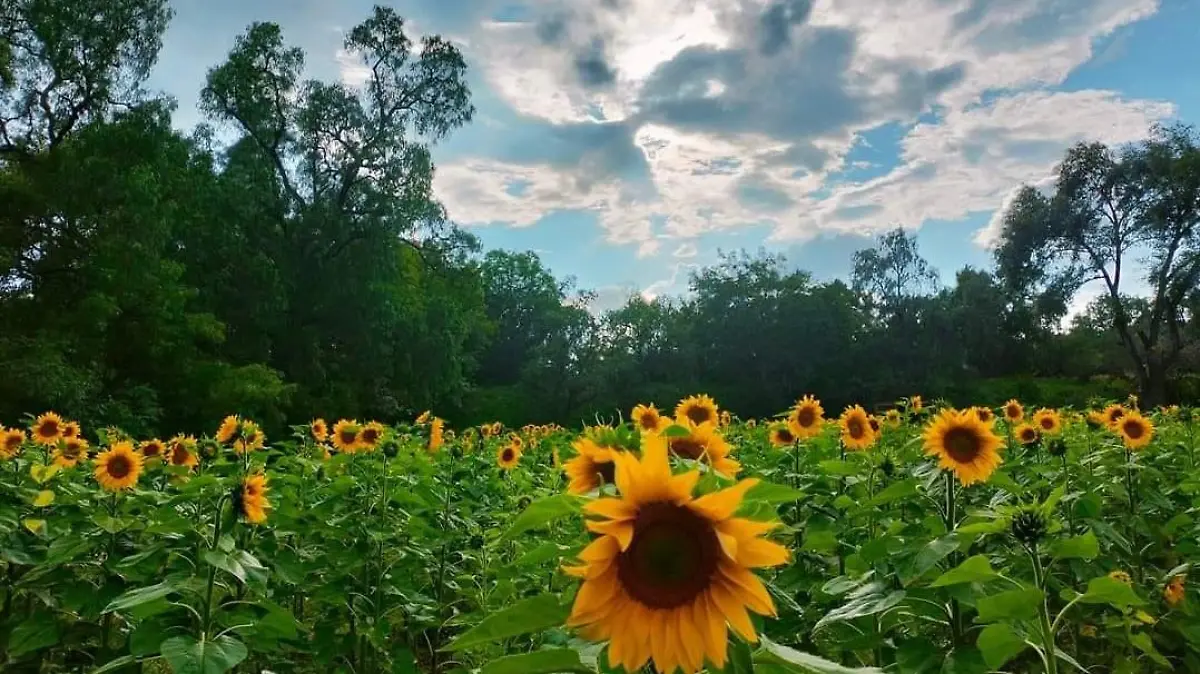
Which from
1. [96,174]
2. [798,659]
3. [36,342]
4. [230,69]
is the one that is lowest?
[798,659]

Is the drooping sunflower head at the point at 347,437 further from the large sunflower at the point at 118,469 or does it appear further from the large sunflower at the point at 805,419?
the large sunflower at the point at 805,419

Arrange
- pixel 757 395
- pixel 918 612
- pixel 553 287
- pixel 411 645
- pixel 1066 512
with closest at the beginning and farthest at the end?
1. pixel 918 612
2. pixel 1066 512
3. pixel 411 645
4. pixel 757 395
5. pixel 553 287

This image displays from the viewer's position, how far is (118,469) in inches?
129

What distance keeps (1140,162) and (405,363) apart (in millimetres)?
23921

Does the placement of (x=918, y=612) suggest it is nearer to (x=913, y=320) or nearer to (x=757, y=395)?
(x=757, y=395)

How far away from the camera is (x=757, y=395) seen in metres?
31.6

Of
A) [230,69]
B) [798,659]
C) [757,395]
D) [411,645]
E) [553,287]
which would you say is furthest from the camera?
[553,287]

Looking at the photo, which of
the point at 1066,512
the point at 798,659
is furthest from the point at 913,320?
the point at 798,659

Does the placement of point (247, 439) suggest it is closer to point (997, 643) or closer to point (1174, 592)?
point (997, 643)

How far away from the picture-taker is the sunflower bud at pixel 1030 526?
1661 mm

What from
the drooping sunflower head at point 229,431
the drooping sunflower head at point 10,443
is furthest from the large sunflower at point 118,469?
the drooping sunflower head at point 10,443

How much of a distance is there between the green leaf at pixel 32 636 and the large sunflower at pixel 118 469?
59cm

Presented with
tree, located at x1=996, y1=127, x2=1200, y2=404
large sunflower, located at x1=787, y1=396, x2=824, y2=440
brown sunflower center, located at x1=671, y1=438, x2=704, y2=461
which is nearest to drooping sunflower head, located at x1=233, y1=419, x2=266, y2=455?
large sunflower, located at x1=787, y1=396, x2=824, y2=440

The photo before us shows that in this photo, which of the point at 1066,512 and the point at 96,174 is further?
the point at 96,174
